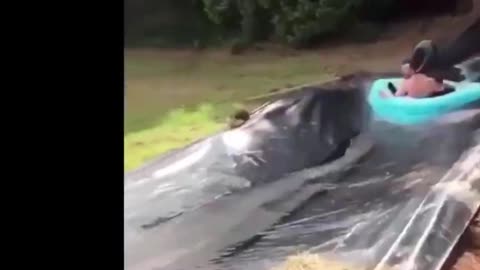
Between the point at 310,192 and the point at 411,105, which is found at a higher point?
the point at 411,105

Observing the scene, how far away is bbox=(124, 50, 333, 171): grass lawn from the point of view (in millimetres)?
1042

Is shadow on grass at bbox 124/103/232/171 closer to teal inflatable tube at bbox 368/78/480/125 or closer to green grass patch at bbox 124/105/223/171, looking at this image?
green grass patch at bbox 124/105/223/171

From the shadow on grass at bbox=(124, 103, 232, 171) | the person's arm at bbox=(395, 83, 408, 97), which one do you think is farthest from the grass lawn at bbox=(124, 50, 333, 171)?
the person's arm at bbox=(395, 83, 408, 97)

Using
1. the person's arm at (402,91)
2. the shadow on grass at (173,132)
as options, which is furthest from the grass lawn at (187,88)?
the person's arm at (402,91)

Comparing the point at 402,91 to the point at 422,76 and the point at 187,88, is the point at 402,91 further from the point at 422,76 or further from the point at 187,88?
the point at 187,88

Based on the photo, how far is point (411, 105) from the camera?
43.3 inches

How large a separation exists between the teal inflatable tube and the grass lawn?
9cm

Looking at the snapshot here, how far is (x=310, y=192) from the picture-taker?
108 cm

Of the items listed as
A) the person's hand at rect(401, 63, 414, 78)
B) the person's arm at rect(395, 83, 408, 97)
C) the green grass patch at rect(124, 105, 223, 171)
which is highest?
the person's hand at rect(401, 63, 414, 78)

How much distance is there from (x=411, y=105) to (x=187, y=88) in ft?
1.04

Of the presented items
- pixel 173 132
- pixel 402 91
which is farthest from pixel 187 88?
pixel 402 91

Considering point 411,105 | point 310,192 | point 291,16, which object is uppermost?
point 291,16
